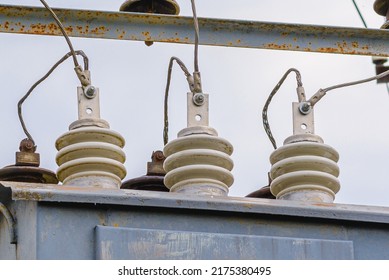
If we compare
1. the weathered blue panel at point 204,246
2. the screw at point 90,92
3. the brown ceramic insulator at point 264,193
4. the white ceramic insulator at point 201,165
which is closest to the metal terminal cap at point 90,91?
the screw at point 90,92

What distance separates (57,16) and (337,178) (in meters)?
1.42

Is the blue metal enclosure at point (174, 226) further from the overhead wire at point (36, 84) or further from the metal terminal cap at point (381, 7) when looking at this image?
the metal terminal cap at point (381, 7)

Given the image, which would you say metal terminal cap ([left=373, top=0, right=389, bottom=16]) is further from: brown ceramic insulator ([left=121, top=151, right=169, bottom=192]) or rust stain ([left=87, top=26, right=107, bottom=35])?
brown ceramic insulator ([left=121, top=151, right=169, bottom=192])

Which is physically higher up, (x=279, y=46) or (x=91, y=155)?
(x=279, y=46)

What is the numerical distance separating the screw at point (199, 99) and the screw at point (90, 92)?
376 mm

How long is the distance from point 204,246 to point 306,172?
0.63m

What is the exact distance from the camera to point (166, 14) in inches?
267

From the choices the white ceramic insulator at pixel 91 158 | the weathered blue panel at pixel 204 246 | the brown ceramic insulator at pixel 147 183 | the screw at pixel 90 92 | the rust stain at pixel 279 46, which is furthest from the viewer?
the rust stain at pixel 279 46

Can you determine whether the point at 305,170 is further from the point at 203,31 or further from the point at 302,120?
the point at 203,31

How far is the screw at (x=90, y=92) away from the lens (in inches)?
228

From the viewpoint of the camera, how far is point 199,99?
5.86 meters

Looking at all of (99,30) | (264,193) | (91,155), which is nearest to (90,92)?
(91,155)
